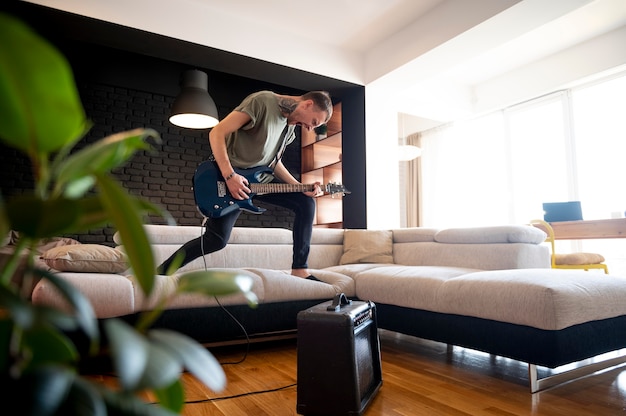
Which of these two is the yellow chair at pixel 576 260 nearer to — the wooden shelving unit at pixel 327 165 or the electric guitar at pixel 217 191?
the wooden shelving unit at pixel 327 165

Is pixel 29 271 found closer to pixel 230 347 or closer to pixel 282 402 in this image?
pixel 282 402

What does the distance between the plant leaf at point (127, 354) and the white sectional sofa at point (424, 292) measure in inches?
29.3

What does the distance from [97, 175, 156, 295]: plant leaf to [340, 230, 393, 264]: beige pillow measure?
115 inches

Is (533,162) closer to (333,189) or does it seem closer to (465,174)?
(465,174)

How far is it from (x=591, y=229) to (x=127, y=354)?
3930 mm

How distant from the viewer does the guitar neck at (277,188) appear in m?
2.44

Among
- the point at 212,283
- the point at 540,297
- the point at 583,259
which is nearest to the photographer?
the point at 212,283

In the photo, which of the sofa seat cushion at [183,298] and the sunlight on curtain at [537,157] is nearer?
the sofa seat cushion at [183,298]

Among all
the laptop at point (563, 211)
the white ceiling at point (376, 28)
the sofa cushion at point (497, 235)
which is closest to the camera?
the sofa cushion at point (497, 235)

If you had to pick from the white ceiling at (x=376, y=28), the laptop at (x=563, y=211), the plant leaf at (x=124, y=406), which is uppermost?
the white ceiling at (x=376, y=28)

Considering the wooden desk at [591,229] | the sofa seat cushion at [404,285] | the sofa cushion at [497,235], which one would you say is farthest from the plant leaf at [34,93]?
the wooden desk at [591,229]

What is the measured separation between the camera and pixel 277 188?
8.19 feet

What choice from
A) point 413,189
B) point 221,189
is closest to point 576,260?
point 221,189

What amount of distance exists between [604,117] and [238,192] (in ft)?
15.6
